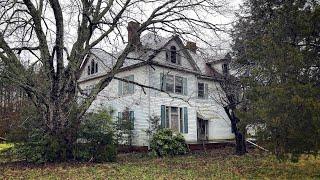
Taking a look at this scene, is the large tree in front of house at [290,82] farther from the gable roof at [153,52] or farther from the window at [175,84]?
the window at [175,84]

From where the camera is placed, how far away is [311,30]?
9953 millimetres

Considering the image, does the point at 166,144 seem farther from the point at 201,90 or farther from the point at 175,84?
the point at 201,90

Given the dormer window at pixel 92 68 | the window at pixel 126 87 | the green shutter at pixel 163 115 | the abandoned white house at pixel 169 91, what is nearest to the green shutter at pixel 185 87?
the abandoned white house at pixel 169 91

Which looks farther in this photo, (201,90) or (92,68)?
(92,68)

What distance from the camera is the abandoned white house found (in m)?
22.7

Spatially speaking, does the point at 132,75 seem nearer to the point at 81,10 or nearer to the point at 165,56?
the point at 165,56

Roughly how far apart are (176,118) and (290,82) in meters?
14.9

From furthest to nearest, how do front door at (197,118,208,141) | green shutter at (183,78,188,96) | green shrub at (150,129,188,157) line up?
front door at (197,118,208,141) < green shutter at (183,78,188,96) < green shrub at (150,129,188,157)

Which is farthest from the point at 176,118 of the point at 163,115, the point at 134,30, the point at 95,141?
the point at 134,30

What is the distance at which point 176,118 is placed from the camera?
79.6 feet

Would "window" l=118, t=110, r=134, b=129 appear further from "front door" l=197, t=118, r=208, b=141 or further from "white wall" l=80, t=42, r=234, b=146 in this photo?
"front door" l=197, t=118, r=208, b=141

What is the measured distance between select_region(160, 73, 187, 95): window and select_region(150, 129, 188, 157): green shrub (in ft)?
12.8

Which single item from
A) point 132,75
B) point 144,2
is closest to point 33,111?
point 144,2

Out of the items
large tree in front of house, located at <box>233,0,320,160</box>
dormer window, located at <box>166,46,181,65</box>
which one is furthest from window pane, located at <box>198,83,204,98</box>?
large tree in front of house, located at <box>233,0,320,160</box>
